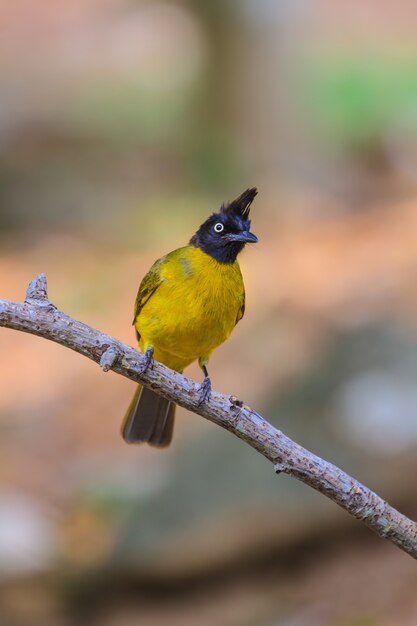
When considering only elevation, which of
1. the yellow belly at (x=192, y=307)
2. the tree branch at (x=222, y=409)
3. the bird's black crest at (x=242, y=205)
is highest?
the bird's black crest at (x=242, y=205)

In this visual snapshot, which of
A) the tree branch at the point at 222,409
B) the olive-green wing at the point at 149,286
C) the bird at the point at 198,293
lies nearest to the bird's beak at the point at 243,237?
the bird at the point at 198,293

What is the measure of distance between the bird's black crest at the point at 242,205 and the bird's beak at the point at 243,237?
0.08 m

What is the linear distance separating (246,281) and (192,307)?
495 cm

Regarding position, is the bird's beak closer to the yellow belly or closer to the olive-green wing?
the yellow belly

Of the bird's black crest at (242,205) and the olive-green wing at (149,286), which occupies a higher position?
the bird's black crest at (242,205)

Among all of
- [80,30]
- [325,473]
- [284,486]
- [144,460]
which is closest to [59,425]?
[144,460]

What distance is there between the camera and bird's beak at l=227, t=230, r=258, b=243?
434 centimetres

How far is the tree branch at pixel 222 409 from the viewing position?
3.20m

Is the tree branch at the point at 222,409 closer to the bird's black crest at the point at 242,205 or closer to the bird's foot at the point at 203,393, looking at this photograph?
the bird's foot at the point at 203,393

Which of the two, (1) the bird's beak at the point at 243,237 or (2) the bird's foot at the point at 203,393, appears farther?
(1) the bird's beak at the point at 243,237

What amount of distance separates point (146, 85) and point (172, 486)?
25.2 feet

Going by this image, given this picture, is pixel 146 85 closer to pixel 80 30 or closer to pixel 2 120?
pixel 2 120

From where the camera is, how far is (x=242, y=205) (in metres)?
4.32

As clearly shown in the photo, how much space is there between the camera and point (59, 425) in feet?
26.5
